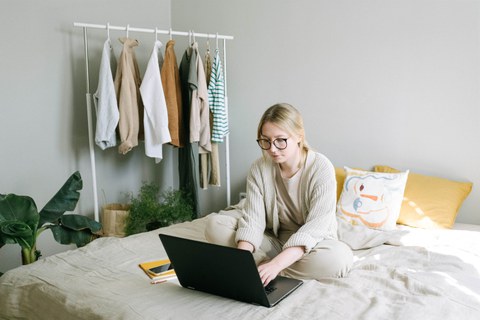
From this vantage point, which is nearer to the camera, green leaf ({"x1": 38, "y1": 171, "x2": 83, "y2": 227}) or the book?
the book

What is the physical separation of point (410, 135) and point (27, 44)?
228 centimetres

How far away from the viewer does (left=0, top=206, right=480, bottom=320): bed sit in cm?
133

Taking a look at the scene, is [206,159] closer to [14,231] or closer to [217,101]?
[217,101]

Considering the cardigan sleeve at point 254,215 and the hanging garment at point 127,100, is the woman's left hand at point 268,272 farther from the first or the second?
the hanging garment at point 127,100

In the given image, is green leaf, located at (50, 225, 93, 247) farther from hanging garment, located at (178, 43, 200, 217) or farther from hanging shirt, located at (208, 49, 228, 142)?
hanging shirt, located at (208, 49, 228, 142)

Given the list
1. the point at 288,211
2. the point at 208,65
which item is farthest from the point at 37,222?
the point at 208,65

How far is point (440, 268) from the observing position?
1.71 metres

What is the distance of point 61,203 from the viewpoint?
2.41 m

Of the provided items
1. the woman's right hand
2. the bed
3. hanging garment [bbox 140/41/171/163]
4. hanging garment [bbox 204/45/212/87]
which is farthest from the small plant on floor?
the woman's right hand

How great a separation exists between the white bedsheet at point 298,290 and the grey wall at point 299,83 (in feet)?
2.25

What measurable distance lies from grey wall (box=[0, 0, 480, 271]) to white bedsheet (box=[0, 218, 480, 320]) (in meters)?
0.69

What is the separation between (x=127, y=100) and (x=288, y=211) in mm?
1374

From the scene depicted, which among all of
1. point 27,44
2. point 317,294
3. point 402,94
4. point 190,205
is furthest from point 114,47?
point 317,294

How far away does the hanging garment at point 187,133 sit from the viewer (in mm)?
2926
